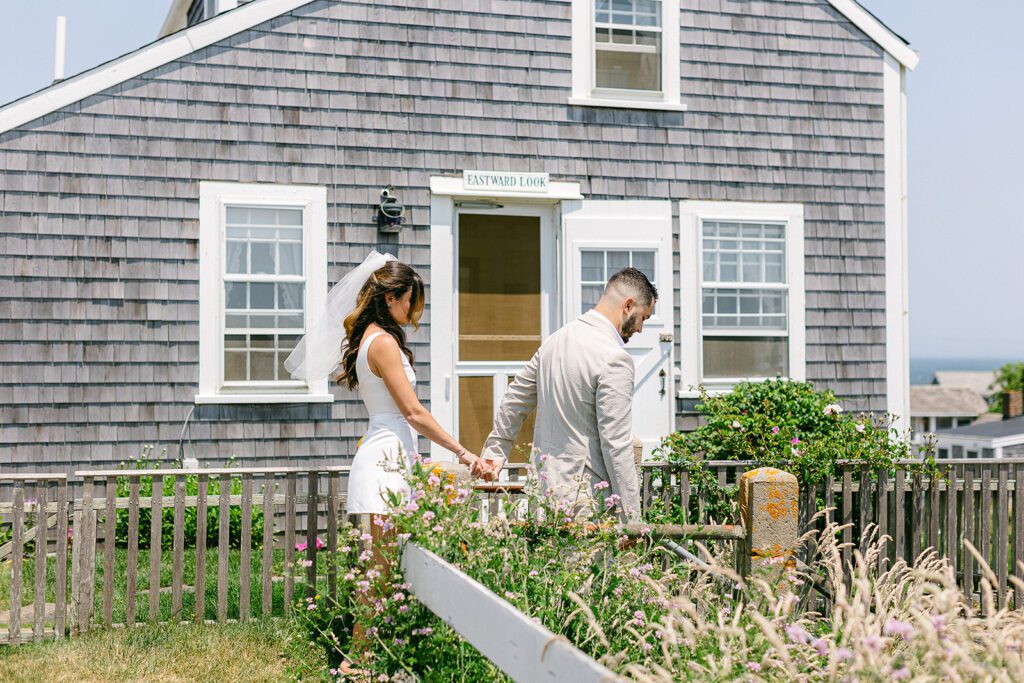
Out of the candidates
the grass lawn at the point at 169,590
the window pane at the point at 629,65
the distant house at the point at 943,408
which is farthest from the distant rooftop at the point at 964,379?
the grass lawn at the point at 169,590

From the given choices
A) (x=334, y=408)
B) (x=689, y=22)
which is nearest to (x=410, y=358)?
(x=334, y=408)

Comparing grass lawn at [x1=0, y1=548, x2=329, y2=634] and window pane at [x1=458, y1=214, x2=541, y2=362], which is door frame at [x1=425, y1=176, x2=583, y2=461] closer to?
window pane at [x1=458, y1=214, x2=541, y2=362]

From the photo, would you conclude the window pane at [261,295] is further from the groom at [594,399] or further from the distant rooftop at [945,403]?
the distant rooftop at [945,403]

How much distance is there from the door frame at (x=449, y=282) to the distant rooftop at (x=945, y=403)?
45009 mm

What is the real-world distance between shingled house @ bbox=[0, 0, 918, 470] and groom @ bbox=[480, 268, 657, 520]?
4.44m

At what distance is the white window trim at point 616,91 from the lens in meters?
9.39

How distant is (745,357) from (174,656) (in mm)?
6113

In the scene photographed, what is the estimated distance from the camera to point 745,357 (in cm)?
969

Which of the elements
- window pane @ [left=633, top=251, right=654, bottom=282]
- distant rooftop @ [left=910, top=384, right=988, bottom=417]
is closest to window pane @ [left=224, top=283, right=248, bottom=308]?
window pane @ [left=633, top=251, right=654, bottom=282]

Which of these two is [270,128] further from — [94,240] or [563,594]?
[563,594]

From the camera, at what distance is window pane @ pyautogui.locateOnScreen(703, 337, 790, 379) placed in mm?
9602

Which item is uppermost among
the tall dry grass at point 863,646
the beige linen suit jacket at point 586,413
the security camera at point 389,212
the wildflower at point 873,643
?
the security camera at point 389,212

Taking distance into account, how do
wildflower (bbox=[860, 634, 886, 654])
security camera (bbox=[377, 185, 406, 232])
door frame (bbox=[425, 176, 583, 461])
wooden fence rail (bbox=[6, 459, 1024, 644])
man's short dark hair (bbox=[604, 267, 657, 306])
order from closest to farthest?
wildflower (bbox=[860, 634, 886, 654]) < man's short dark hair (bbox=[604, 267, 657, 306]) < wooden fence rail (bbox=[6, 459, 1024, 644]) < security camera (bbox=[377, 185, 406, 232]) < door frame (bbox=[425, 176, 583, 461])

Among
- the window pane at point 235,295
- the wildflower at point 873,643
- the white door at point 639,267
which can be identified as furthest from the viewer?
the white door at point 639,267
